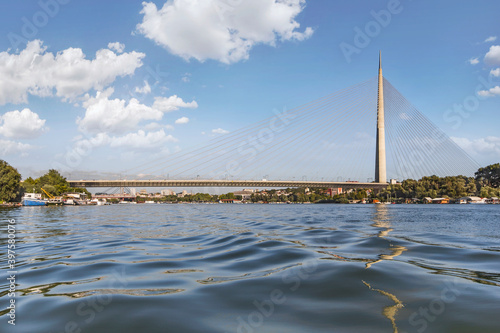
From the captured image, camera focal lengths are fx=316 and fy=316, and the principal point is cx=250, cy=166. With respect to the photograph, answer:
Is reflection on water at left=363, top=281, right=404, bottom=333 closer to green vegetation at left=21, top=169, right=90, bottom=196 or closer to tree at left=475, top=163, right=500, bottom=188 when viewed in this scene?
green vegetation at left=21, top=169, right=90, bottom=196

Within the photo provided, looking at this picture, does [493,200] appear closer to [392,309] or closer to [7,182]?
[392,309]

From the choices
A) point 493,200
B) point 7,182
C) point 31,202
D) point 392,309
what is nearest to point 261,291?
point 392,309

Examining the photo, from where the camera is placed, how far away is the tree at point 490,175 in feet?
295

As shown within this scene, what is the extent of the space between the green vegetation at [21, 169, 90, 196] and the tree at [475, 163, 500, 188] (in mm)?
112263

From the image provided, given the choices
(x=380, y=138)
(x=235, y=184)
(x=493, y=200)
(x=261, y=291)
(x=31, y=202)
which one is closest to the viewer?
(x=261, y=291)

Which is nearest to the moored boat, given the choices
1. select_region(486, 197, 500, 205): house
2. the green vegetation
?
the green vegetation

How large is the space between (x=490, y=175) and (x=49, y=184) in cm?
11884

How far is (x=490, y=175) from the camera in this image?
93.3 meters

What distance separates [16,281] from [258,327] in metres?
3.92

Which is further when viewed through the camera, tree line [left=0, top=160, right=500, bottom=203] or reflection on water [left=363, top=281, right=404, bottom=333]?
tree line [left=0, top=160, right=500, bottom=203]

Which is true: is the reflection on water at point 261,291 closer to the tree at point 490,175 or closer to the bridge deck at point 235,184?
the bridge deck at point 235,184

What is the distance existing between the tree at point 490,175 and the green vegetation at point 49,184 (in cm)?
11226

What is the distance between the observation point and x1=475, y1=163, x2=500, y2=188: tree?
90062mm

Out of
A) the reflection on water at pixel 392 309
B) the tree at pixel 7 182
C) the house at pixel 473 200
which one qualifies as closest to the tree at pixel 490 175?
the house at pixel 473 200
